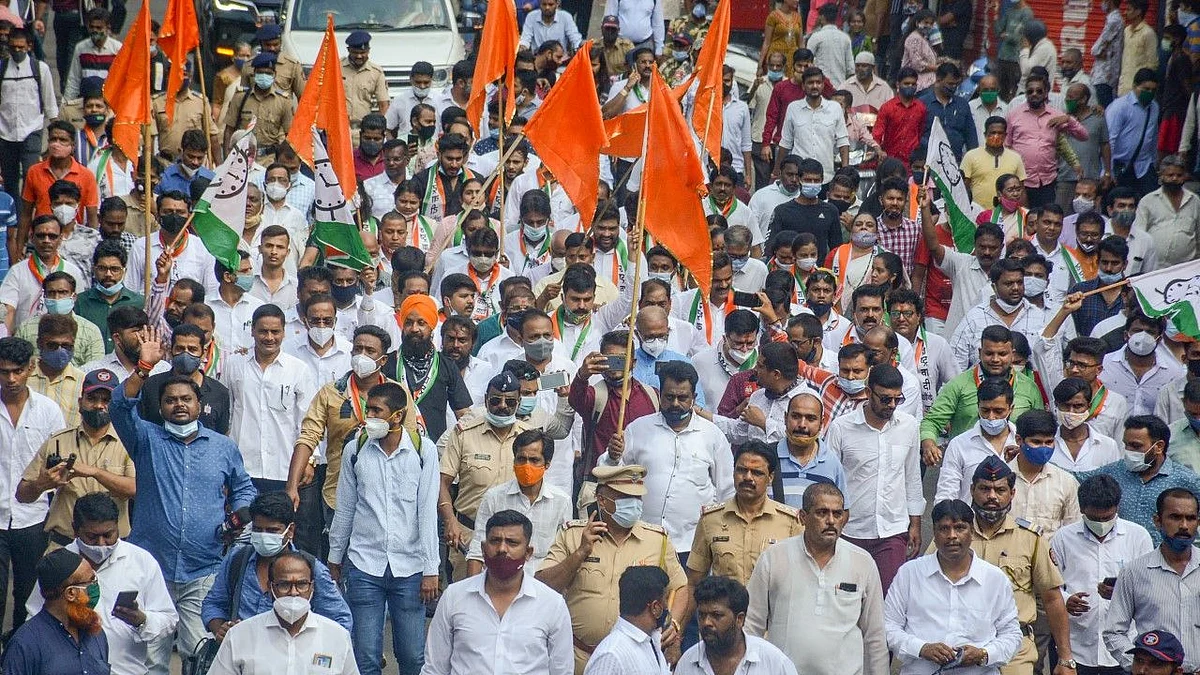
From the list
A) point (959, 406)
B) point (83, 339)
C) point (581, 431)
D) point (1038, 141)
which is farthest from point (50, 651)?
point (1038, 141)

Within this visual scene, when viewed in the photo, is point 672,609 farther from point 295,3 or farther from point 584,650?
point 295,3

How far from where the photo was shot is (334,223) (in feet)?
41.3

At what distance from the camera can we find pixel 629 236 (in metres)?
14.3

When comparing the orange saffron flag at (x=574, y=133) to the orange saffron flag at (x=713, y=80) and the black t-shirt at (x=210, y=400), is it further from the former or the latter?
the black t-shirt at (x=210, y=400)

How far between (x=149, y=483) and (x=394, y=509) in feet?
4.11

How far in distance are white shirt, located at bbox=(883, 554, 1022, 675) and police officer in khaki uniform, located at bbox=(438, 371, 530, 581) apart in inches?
91.0

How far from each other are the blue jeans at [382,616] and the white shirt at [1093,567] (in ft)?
10.7

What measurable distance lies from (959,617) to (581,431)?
290 cm

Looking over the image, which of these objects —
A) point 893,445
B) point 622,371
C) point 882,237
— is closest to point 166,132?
point 882,237

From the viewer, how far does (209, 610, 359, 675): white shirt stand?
26.4ft

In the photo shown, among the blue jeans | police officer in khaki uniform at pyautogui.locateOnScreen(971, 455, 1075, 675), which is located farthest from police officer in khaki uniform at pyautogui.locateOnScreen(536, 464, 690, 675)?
police officer in khaki uniform at pyautogui.locateOnScreen(971, 455, 1075, 675)

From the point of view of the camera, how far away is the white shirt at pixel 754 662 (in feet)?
25.8

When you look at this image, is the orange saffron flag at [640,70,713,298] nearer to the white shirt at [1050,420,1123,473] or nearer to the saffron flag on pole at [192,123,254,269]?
the white shirt at [1050,420,1123,473]

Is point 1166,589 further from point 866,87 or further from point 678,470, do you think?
point 866,87
